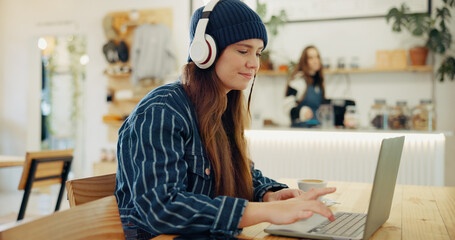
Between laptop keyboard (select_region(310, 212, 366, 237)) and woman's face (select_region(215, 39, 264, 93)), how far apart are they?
0.47m

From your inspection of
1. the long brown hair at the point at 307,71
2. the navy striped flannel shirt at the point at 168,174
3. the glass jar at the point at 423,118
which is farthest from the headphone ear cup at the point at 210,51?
the long brown hair at the point at 307,71

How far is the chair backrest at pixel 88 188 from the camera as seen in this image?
3.92 feet

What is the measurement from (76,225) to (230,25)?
2.40ft

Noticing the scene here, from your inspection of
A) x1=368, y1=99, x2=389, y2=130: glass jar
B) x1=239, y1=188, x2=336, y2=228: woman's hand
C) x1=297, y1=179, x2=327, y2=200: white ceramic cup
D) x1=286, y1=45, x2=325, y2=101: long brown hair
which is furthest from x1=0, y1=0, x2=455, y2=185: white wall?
x1=239, y1=188, x2=336, y2=228: woman's hand

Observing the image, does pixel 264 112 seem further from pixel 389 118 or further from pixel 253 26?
pixel 253 26

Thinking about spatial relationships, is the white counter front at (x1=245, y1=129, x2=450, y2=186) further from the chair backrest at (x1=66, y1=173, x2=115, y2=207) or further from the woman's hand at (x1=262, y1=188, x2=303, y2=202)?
the chair backrest at (x1=66, y1=173, x2=115, y2=207)

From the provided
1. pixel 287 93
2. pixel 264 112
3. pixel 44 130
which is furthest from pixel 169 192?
pixel 44 130

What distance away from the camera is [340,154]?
140 inches

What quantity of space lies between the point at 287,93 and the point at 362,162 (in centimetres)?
156

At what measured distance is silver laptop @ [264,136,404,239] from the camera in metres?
0.96

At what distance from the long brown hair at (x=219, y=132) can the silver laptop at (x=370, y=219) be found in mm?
256

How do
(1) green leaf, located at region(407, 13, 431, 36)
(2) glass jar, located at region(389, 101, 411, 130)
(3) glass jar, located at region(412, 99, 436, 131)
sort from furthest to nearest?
(1) green leaf, located at region(407, 13, 431, 36)
(3) glass jar, located at region(412, 99, 436, 131)
(2) glass jar, located at region(389, 101, 411, 130)

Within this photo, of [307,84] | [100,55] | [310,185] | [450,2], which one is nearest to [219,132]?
[310,185]

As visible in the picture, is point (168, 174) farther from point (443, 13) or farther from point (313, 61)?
point (443, 13)
